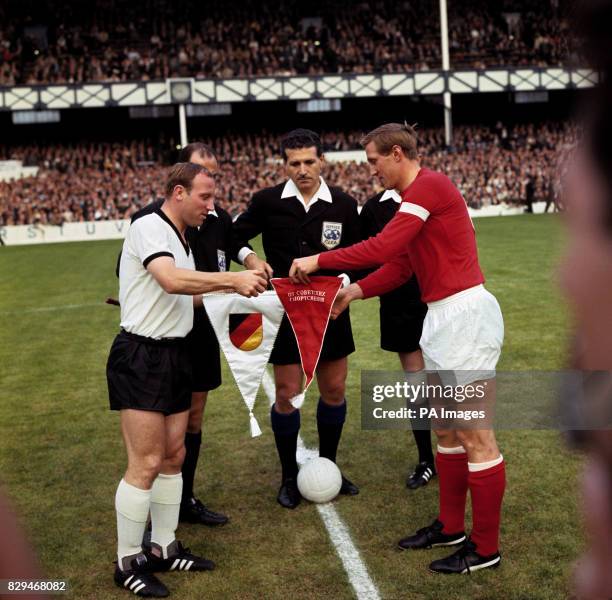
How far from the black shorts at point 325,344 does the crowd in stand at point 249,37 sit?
126 feet

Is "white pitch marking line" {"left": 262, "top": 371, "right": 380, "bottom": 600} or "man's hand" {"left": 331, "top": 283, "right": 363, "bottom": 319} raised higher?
"man's hand" {"left": 331, "top": 283, "right": 363, "bottom": 319}

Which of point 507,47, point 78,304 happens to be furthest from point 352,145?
point 78,304

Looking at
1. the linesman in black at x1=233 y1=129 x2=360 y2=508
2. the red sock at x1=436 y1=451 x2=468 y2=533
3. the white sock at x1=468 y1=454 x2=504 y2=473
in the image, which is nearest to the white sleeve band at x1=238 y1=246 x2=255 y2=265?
the linesman in black at x1=233 y1=129 x2=360 y2=508

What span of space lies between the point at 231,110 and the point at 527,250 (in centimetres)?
2784

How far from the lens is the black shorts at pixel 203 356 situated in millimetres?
4963

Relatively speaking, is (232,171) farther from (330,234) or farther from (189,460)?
(189,460)

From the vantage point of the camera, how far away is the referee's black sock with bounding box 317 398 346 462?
17.8ft

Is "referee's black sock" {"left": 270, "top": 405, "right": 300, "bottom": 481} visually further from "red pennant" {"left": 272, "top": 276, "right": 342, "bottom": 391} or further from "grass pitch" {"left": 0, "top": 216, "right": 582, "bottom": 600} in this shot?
Answer: "red pennant" {"left": 272, "top": 276, "right": 342, "bottom": 391}

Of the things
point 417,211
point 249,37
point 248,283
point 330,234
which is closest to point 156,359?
point 248,283

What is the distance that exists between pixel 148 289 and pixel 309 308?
117cm

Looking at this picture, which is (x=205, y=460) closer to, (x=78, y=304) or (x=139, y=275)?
(x=139, y=275)

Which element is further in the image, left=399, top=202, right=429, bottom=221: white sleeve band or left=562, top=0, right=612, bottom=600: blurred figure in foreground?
left=399, top=202, right=429, bottom=221: white sleeve band

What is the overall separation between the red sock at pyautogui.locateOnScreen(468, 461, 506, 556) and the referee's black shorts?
5.56ft

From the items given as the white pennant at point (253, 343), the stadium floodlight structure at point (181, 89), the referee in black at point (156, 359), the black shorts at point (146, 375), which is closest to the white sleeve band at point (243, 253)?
the white pennant at point (253, 343)
